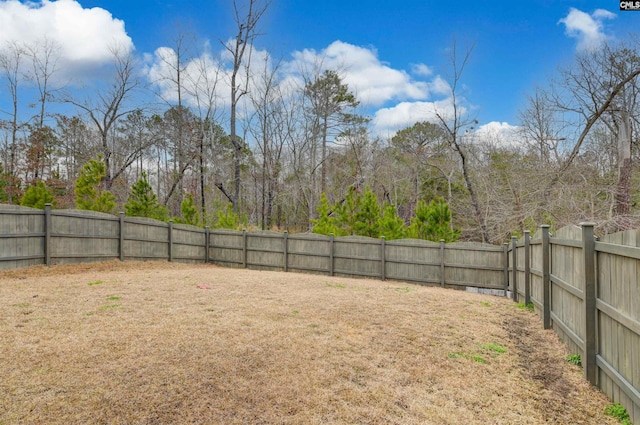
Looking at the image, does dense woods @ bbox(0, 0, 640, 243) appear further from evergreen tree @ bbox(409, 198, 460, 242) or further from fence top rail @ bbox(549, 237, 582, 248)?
fence top rail @ bbox(549, 237, 582, 248)

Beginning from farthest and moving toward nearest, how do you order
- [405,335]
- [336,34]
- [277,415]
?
[336,34]
[405,335]
[277,415]

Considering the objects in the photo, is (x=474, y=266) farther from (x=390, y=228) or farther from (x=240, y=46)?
(x=240, y=46)

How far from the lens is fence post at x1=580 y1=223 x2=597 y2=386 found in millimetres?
3266

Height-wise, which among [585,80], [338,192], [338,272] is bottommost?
[338,272]

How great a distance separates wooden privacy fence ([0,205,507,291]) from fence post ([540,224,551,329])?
4547 mm

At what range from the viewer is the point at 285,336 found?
4.07 metres

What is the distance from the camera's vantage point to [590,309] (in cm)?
327

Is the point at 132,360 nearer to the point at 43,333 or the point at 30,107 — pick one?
the point at 43,333

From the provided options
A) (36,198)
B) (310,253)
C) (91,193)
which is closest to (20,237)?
(91,193)

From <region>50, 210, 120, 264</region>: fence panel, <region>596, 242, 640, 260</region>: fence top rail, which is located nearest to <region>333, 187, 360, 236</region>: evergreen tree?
<region>50, 210, 120, 264</region>: fence panel

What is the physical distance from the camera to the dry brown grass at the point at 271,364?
2561 millimetres

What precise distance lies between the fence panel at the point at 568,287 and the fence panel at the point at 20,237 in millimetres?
10372

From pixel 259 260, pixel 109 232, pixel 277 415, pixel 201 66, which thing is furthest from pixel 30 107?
pixel 277 415

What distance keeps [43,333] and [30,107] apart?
67.9ft
